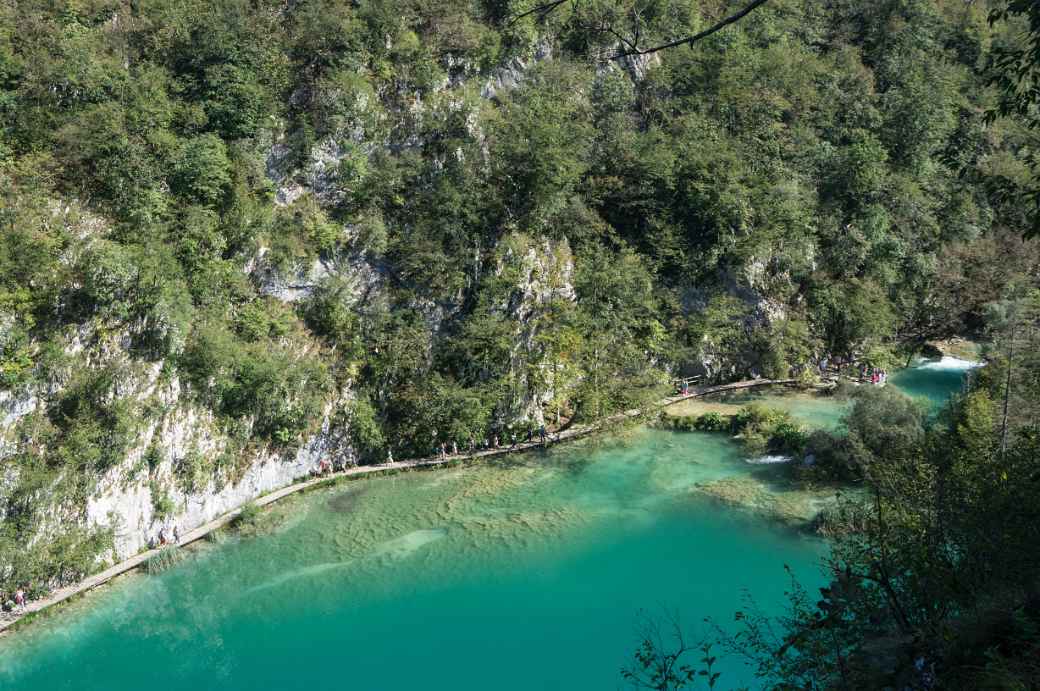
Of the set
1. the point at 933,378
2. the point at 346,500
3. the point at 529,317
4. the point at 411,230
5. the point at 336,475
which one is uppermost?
the point at 411,230

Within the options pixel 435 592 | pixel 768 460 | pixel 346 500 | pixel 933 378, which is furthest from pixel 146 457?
pixel 933 378

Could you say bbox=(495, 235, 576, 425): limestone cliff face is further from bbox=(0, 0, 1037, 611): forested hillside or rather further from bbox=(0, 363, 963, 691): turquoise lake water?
bbox=(0, 363, 963, 691): turquoise lake water

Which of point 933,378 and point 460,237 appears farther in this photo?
point 933,378

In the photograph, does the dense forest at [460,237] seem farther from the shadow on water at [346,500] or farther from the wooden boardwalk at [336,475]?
the shadow on water at [346,500]

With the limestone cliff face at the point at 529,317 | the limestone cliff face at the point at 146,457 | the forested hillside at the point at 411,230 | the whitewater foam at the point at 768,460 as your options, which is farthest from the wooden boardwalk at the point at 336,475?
the whitewater foam at the point at 768,460

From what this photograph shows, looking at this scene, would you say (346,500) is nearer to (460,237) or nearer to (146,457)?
A: (146,457)

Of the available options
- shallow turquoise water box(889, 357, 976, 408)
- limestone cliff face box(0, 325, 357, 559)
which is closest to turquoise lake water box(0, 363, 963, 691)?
limestone cliff face box(0, 325, 357, 559)

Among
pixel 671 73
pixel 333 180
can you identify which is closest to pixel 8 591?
pixel 333 180
